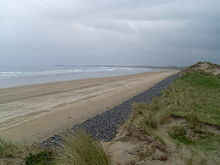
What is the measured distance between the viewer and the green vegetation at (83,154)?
13.6ft

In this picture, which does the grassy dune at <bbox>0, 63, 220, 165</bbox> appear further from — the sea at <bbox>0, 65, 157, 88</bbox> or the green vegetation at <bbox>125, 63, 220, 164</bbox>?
the sea at <bbox>0, 65, 157, 88</bbox>

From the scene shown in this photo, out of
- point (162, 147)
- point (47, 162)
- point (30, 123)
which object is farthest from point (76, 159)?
point (30, 123)

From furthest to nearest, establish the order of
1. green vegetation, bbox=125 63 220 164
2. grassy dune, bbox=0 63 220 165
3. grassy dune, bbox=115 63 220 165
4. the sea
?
the sea < green vegetation, bbox=125 63 220 164 < grassy dune, bbox=115 63 220 165 < grassy dune, bbox=0 63 220 165

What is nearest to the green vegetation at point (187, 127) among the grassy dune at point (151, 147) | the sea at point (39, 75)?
the grassy dune at point (151, 147)

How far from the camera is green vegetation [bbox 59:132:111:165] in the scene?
4160 mm

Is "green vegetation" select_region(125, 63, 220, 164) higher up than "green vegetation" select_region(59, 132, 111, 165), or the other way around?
"green vegetation" select_region(59, 132, 111, 165)

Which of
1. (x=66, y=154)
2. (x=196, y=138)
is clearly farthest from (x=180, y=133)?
(x=66, y=154)

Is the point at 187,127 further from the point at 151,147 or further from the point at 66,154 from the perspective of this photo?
the point at 66,154

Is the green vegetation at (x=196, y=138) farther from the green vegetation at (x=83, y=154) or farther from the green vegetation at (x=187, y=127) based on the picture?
the green vegetation at (x=83, y=154)

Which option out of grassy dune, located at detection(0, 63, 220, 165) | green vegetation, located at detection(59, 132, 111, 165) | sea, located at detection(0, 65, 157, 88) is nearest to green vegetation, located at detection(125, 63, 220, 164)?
grassy dune, located at detection(0, 63, 220, 165)

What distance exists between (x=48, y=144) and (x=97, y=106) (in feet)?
23.1

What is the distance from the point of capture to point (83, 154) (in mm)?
4285

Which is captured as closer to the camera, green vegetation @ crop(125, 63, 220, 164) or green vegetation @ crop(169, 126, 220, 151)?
green vegetation @ crop(125, 63, 220, 164)

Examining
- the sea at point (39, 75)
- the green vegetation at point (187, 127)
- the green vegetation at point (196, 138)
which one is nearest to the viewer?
the green vegetation at point (187, 127)
